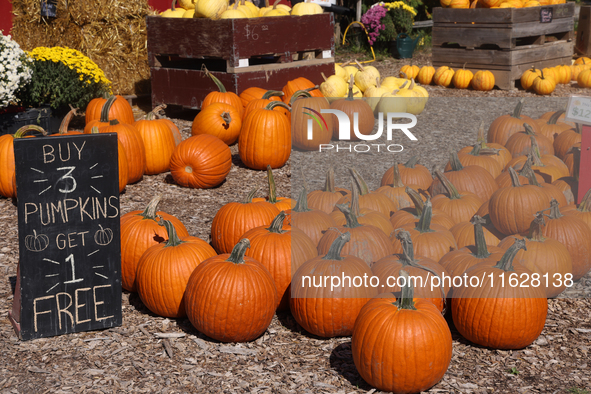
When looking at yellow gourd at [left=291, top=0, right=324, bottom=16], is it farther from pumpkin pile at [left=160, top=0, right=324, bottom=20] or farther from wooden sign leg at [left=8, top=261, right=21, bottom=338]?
wooden sign leg at [left=8, top=261, right=21, bottom=338]

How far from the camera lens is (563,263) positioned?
3.36 m

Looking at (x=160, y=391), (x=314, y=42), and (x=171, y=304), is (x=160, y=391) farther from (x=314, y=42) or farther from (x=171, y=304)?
(x=314, y=42)

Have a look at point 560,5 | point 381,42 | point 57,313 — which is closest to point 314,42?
point 560,5

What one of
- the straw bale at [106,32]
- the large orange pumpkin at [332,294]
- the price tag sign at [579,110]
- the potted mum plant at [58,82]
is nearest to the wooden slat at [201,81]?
the potted mum plant at [58,82]

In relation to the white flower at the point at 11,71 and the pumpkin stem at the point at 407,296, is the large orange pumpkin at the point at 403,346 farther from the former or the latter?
the white flower at the point at 11,71

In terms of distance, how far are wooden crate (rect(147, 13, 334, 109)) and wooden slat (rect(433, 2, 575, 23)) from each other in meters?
3.29

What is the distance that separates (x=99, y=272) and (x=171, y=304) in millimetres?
419

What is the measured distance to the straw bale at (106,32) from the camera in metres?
9.39

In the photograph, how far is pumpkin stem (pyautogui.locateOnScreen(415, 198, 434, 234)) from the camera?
3248mm

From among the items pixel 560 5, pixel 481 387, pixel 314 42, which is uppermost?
pixel 560 5

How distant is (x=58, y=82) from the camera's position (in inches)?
269

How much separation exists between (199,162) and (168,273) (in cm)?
218

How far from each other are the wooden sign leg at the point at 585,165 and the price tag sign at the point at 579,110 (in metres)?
0.12

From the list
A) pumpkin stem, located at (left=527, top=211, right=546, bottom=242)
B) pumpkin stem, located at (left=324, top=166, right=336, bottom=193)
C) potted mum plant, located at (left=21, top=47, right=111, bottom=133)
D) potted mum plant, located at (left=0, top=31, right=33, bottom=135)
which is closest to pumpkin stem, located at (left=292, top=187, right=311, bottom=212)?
pumpkin stem, located at (left=324, top=166, right=336, bottom=193)
